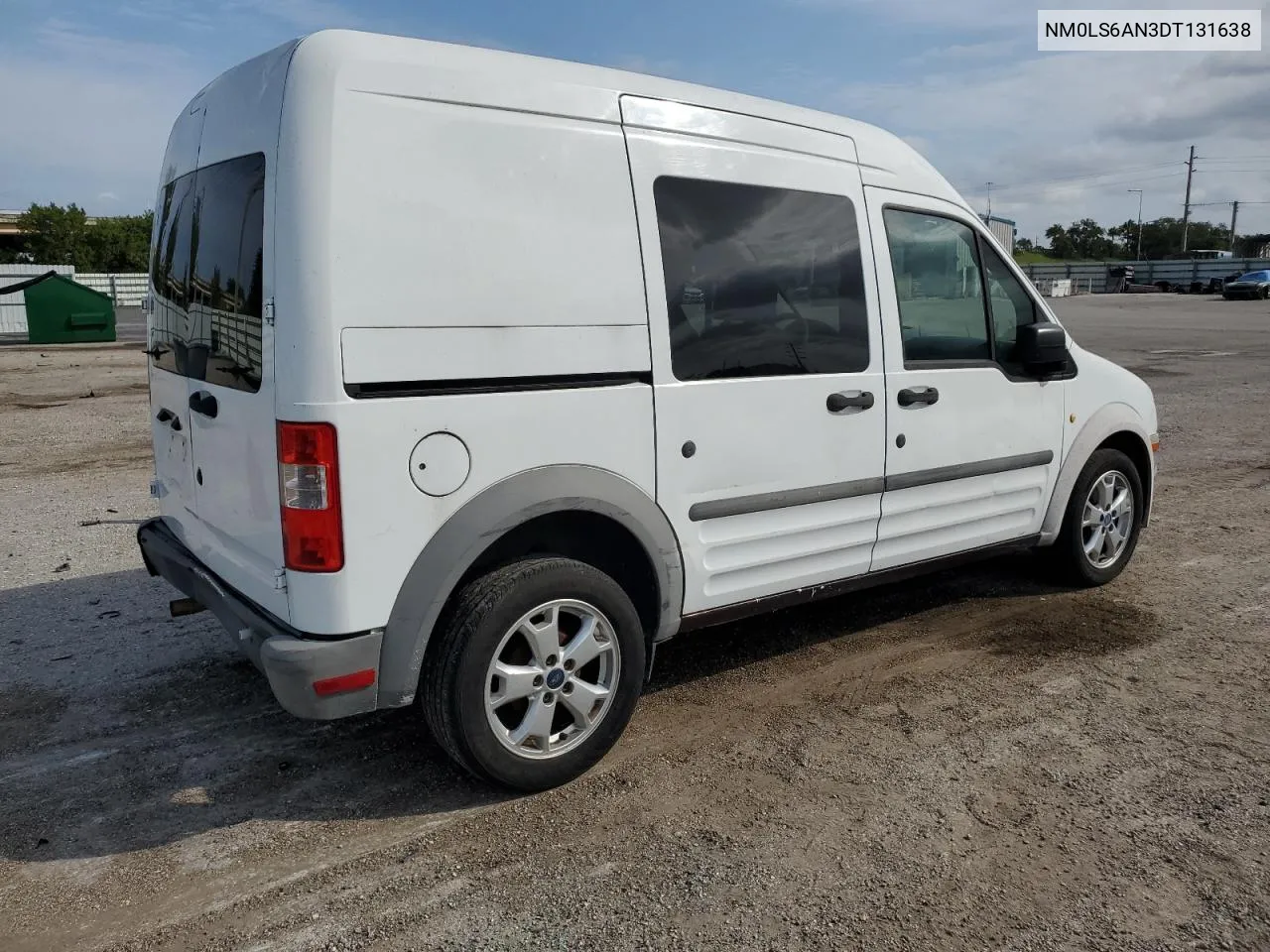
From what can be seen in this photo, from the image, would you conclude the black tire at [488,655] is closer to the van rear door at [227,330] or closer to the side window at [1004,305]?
the van rear door at [227,330]

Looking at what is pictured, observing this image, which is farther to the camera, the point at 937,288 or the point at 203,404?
the point at 937,288

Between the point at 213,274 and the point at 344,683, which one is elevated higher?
the point at 213,274

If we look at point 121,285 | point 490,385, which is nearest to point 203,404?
point 490,385

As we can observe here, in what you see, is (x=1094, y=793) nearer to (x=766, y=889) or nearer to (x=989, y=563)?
(x=766, y=889)

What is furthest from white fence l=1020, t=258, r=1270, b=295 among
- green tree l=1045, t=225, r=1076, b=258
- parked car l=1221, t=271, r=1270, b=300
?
green tree l=1045, t=225, r=1076, b=258

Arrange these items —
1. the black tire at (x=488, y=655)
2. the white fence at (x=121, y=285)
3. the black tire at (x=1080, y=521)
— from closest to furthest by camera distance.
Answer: the black tire at (x=488, y=655), the black tire at (x=1080, y=521), the white fence at (x=121, y=285)

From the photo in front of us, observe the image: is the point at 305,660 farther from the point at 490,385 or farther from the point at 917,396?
the point at 917,396

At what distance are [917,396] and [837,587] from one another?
0.87 meters

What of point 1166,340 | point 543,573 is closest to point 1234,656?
point 543,573

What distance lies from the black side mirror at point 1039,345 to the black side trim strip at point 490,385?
214 centimetres

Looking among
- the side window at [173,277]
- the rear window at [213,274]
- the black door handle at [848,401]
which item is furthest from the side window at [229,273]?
the black door handle at [848,401]

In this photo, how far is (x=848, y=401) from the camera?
4020mm

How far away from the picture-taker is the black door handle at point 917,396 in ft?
13.8

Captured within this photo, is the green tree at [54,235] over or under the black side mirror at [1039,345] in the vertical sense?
over
